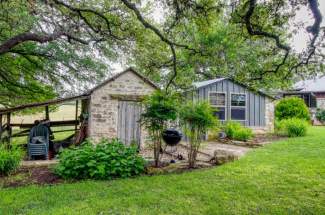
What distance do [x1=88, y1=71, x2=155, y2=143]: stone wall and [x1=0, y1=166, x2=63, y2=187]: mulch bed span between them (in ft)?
10.6

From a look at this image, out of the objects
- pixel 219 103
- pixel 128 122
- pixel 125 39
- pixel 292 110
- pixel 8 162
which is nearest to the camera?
pixel 8 162

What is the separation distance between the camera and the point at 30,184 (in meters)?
5.88

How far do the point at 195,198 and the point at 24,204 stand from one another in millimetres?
2984

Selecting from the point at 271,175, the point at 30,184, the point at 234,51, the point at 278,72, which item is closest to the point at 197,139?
the point at 271,175

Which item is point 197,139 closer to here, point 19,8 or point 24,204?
point 24,204

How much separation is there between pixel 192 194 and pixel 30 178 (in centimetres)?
388

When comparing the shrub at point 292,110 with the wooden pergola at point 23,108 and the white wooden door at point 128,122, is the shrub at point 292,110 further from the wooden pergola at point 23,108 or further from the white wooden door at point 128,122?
the wooden pergola at point 23,108

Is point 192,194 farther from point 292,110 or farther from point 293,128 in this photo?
point 292,110

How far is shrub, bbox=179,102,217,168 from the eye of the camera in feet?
25.1

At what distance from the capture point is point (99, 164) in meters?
6.45

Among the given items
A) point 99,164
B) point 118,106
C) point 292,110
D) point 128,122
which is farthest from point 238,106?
point 99,164

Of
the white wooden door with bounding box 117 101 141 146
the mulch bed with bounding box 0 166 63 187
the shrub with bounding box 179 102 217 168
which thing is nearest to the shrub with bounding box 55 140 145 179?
the mulch bed with bounding box 0 166 63 187

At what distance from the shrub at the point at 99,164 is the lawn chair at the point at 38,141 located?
8.64 feet

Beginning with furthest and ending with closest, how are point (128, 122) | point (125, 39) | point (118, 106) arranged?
point (128, 122), point (118, 106), point (125, 39)
